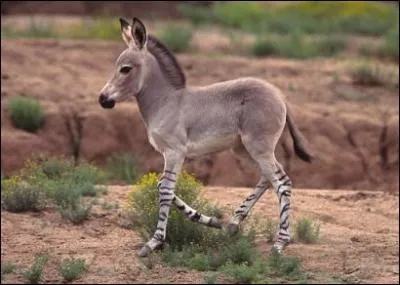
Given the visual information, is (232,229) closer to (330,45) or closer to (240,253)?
(240,253)

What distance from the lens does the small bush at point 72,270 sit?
1059cm

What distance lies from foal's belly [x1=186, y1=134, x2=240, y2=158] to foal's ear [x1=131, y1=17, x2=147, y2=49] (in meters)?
1.19

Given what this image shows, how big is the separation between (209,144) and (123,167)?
8717 mm

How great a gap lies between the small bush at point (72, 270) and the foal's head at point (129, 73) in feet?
6.56

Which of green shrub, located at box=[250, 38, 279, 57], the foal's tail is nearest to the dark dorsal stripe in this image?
the foal's tail

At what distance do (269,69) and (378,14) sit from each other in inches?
336

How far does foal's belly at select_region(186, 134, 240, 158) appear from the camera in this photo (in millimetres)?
11883

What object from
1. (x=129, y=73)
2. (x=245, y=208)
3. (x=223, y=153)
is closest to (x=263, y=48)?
(x=223, y=153)

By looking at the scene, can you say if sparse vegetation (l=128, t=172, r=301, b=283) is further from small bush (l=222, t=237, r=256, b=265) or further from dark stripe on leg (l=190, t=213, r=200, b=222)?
dark stripe on leg (l=190, t=213, r=200, b=222)

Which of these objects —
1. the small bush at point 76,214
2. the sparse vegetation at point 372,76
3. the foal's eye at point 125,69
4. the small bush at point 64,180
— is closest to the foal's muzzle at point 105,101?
the foal's eye at point 125,69

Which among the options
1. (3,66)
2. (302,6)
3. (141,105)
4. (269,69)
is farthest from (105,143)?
(302,6)

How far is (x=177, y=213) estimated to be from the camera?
40.6 feet

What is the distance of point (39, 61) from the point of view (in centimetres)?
2339

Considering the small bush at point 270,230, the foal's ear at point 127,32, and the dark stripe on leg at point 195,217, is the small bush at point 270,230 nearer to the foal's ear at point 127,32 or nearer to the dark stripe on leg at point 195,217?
the dark stripe on leg at point 195,217
